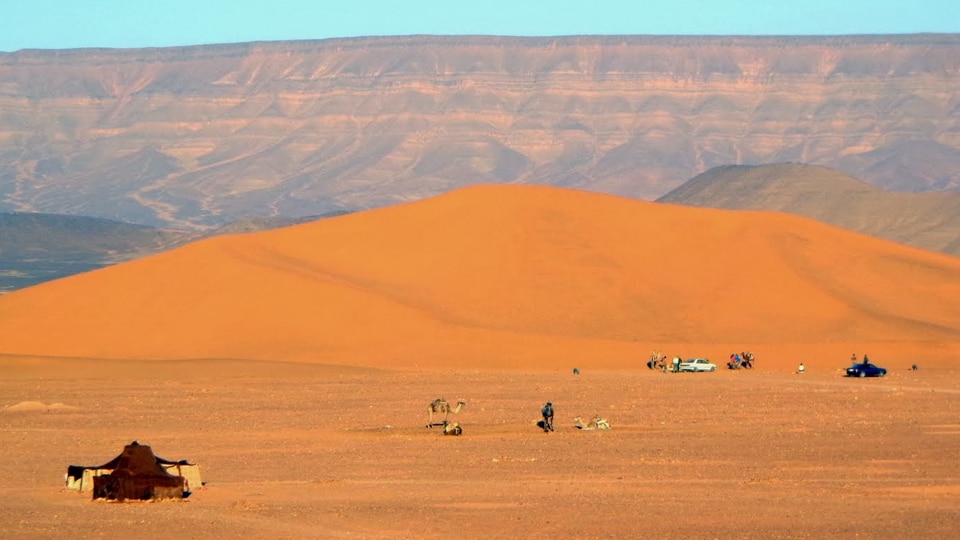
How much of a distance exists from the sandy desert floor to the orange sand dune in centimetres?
694

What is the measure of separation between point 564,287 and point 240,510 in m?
42.9

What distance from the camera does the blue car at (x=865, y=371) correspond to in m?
50.5

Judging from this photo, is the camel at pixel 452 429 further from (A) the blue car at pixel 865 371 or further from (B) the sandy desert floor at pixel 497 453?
(A) the blue car at pixel 865 371

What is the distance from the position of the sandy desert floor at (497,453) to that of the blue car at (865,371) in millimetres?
448

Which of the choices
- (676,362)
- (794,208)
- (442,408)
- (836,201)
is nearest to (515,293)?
(676,362)

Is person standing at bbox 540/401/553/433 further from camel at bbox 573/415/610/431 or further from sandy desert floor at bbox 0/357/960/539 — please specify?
camel at bbox 573/415/610/431

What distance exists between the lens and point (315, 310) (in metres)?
62.1

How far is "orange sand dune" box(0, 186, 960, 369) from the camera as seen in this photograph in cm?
5884

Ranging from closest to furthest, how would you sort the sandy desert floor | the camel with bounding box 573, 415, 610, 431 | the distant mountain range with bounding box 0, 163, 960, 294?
the sandy desert floor < the camel with bounding box 573, 415, 610, 431 < the distant mountain range with bounding box 0, 163, 960, 294

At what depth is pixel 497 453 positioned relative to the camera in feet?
103

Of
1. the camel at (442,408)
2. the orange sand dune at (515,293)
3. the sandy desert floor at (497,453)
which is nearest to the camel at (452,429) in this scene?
the sandy desert floor at (497,453)

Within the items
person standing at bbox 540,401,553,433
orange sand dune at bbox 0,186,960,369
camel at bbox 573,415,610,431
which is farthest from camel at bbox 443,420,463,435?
orange sand dune at bbox 0,186,960,369

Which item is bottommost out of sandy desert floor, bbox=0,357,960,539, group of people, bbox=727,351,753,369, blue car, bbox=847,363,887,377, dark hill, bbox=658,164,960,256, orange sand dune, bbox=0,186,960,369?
sandy desert floor, bbox=0,357,960,539

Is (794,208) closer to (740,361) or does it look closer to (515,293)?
(515,293)
